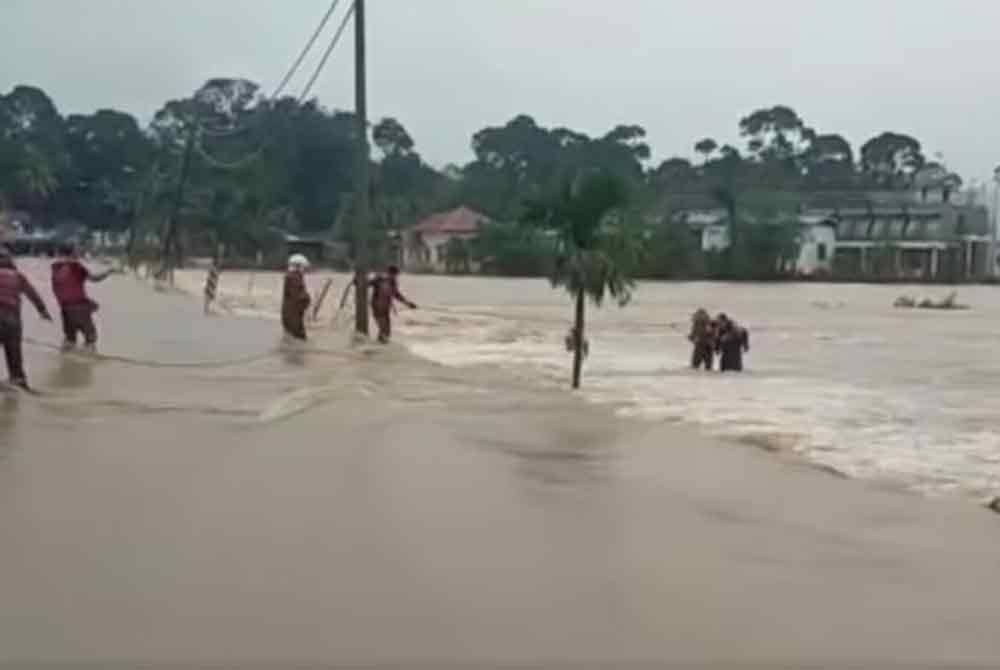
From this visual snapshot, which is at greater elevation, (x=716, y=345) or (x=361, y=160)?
(x=361, y=160)

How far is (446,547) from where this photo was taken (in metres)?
8.50

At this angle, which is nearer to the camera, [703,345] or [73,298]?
[73,298]

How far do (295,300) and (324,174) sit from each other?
291 ft

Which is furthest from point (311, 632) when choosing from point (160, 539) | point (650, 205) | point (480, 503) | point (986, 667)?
point (650, 205)

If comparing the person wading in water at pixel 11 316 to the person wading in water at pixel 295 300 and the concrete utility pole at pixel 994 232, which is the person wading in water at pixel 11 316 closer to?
the person wading in water at pixel 295 300

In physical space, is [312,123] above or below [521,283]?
above

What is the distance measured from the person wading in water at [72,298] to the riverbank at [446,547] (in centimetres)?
464

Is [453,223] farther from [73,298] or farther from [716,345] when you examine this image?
[73,298]

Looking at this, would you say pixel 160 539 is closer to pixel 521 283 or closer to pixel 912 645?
pixel 912 645

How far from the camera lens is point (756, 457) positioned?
551 inches

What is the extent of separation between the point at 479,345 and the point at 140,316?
687 cm

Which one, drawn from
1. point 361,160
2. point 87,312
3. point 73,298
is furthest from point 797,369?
point 73,298

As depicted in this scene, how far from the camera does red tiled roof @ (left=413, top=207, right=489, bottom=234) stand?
107387mm

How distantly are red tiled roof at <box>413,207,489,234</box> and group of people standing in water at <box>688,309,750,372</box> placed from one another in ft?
252
